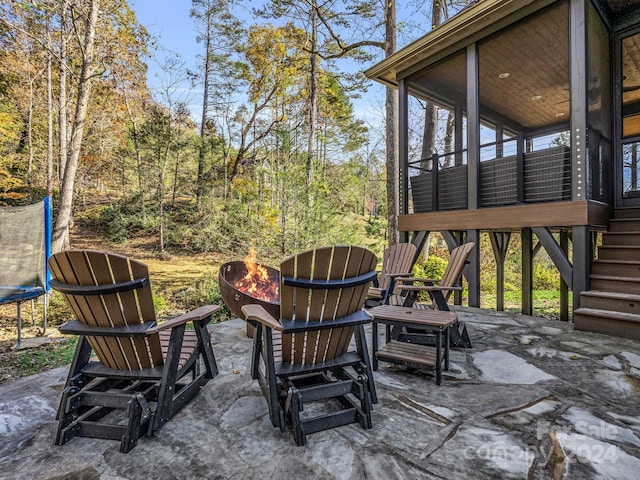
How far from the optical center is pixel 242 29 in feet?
43.4

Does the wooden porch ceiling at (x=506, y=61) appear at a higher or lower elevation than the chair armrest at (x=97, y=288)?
higher

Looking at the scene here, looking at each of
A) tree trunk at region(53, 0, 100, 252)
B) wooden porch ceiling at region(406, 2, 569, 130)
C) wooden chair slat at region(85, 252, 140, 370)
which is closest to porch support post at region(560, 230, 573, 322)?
wooden porch ceiling at region(406, 2, 569, 130)

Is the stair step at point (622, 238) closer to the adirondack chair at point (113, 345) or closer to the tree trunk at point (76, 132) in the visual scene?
the adirondack chair at point (113, 345)

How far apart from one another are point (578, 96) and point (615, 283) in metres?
2.15

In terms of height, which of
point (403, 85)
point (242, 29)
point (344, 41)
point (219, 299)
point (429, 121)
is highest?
point (242, 29)

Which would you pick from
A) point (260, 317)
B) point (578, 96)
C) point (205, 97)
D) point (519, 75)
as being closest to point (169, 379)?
point (260, 317)

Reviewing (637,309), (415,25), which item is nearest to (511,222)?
(637,309)

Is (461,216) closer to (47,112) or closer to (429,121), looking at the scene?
(429,121)

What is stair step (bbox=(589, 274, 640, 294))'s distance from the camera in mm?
3557

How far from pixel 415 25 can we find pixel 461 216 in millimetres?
8073

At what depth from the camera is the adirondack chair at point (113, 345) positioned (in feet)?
5.26

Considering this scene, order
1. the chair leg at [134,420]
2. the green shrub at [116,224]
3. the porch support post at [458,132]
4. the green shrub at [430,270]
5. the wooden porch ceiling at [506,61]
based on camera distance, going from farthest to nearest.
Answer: the green shrub at [116,224] < the green shrub at [430,270] < the porch support post at [458,132] < the wooden porch ceiling at [506,61] < the chair leg at [134,420]

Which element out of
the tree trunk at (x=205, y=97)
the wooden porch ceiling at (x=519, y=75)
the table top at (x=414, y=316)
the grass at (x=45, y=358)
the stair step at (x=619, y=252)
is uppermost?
the tree trunk at (x=205, y=97)

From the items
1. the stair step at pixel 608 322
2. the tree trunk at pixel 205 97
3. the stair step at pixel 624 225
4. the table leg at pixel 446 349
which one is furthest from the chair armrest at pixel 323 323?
the tree trunk at pixel 205 97
